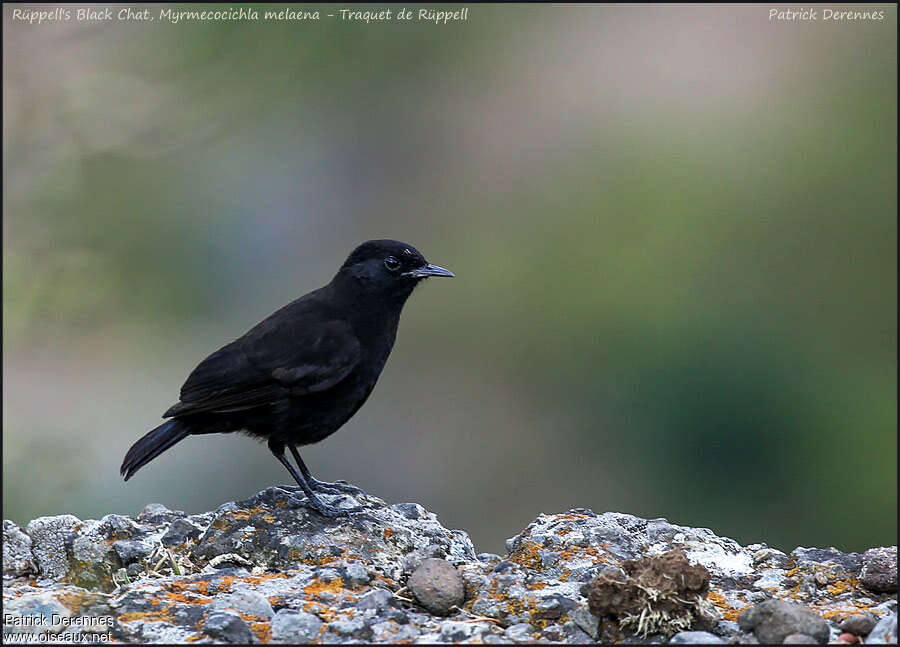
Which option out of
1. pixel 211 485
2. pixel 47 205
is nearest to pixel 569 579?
pixel 47 205

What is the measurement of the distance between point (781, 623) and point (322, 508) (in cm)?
231

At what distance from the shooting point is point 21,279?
6.79m

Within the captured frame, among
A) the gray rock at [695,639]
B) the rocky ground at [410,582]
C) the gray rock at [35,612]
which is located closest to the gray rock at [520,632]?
the rocky ground at [410,582]

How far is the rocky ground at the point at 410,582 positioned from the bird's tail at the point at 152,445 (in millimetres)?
352

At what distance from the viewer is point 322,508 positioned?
499 cm

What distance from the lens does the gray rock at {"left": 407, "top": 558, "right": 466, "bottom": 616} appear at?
3.81 metres

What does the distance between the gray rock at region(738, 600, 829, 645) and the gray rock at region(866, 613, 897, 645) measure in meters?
0.15

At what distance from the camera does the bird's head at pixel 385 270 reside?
6496 mm

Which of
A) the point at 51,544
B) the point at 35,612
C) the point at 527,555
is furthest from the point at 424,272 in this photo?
the point at 35,612

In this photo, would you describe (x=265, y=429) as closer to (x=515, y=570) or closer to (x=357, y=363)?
(x=357, y=363)

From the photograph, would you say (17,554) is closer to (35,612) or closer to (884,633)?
(35,612)

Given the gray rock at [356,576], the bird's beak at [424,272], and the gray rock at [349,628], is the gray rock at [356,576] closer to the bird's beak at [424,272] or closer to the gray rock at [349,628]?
the gray rock at [349,628]

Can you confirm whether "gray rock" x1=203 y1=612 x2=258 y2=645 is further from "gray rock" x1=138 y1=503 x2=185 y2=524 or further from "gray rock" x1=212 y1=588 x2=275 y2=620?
"gray rock" x1=138 y1=503 x2=185 y2=524

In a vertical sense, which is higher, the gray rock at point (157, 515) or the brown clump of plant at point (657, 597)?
the gray rock at point (157, 515)
